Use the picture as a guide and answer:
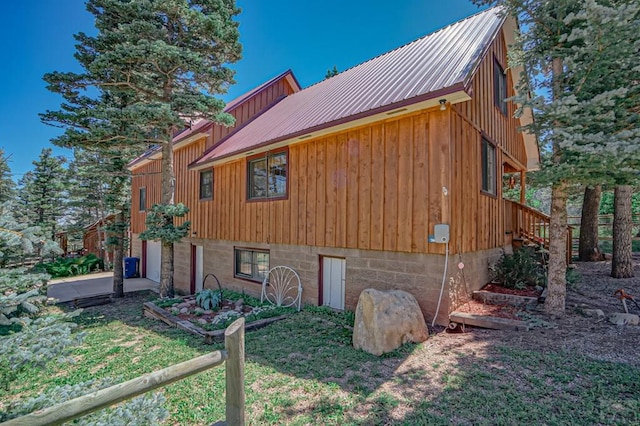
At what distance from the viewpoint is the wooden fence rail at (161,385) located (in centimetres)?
152

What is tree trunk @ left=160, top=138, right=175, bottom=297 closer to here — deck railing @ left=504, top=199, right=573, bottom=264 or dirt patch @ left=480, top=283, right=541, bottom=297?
dirt patch @ left=480, top=283, right=541, bottom=297

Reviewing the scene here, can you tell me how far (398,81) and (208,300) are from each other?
652 centimetres

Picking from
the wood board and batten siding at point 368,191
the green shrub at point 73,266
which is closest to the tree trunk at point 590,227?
the wood board and batten siding at point 368,191

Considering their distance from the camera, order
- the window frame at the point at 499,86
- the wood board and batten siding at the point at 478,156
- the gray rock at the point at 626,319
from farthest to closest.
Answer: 1. the window frame at the point at 499,86
2. the wood board and batten siding at the point at 478,156
3. the gray rock at the point at 626,319

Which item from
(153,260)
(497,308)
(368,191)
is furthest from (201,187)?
(497,308)

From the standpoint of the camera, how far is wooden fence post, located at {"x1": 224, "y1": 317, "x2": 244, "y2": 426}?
2234mm

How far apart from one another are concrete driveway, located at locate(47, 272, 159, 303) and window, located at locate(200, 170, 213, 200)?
13.8ft

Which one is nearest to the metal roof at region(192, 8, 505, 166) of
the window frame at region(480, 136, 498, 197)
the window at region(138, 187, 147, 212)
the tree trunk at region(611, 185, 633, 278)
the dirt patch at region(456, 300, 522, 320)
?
the window frame at region(480, 136, 498, 197)

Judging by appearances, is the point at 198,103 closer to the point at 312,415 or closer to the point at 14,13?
the point at 14,13

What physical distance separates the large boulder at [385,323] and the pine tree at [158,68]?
6238 mm

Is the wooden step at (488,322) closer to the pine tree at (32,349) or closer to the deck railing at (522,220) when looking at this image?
the pine tree at (32,349)

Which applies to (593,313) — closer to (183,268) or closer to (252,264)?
(252,264)

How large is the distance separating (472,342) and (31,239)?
499 centimetres

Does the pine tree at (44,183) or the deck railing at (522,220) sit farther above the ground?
the pine tree at (44,183)
